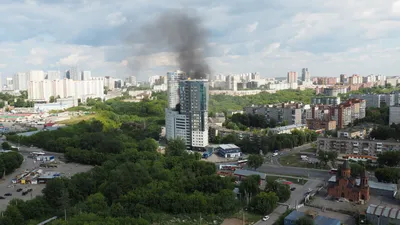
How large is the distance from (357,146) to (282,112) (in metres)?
7.20

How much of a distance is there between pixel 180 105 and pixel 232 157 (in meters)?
2.68

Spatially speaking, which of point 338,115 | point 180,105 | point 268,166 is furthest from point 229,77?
point 268,166

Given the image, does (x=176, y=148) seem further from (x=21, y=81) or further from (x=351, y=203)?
(x=21, y=81)

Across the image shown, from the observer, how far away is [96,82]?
119ft

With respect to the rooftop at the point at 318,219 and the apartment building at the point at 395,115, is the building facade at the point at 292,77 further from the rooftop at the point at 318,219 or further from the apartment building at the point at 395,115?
the rooftop at the point at 318,219

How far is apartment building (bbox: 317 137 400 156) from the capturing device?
34.0 feet

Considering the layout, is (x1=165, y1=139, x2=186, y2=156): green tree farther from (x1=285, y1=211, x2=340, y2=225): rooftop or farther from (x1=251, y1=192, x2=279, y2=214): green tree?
(x1=285, y1=211, x2=340, y2=225): rooftop

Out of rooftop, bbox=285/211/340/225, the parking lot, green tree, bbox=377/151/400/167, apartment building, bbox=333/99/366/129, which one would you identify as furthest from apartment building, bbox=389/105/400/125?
the parking lot

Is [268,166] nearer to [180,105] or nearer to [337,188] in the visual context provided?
[337,188]

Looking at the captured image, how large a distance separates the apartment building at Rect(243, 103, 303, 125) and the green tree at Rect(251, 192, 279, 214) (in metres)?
10.8

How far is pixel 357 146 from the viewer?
10734mm

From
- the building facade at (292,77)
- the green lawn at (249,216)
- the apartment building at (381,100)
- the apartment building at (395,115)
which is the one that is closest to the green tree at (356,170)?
the green lawn at (249,216)

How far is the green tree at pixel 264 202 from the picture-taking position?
6.49m

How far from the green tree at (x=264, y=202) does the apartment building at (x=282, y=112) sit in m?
10.8
